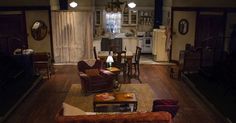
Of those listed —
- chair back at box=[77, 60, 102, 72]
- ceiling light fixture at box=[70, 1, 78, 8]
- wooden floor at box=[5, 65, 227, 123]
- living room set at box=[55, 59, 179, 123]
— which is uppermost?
ceiling light fixture at box=[70, 1, 78, 8]

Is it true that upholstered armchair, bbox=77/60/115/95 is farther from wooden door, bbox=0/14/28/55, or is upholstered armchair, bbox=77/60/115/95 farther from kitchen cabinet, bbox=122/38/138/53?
kitchen cabinet, bbox=122/38/138/53

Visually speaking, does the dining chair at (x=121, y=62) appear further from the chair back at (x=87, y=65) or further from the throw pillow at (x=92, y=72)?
the throw pillow at (x=92, y=72)

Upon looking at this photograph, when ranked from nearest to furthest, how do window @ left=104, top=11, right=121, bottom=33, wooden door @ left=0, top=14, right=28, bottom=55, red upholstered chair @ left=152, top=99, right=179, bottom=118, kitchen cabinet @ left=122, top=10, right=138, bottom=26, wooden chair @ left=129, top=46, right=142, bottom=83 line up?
1. red upholstered chair @ left=152, top=99, right=179, bottom=118
2. wooden chair @ left=129, top=46, right=142, bottom=83
3. wooden door @ left=0, top=14, right=28, bottom=55
4. window @ left=104, top=11, right=121, bottom=33
5. kitchen cabinet @ left=122, top=10, right=138, bottom=26

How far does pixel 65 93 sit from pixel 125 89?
1.82 metres

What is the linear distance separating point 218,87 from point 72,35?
20.9 ft

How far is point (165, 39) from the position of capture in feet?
39.8

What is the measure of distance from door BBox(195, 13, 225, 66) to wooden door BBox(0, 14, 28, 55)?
7.21 m

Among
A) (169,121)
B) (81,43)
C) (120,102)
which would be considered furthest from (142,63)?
(169,121)

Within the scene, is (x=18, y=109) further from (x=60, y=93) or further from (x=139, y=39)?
(x=139, y=39)

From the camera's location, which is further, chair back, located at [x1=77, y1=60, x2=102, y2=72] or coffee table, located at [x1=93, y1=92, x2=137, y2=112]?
chair back, located at [x1=77, y1=60, x2=102, y2=72]

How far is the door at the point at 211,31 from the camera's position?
10688 mm

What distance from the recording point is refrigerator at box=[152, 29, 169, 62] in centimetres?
1217

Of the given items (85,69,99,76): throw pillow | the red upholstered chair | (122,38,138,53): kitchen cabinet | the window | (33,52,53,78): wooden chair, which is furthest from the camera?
the window

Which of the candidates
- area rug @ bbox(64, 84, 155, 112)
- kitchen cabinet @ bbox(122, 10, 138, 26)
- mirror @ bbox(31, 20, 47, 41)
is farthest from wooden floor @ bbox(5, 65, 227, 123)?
kitchen cabinet @ bbox(122, 10, 138, 26)
